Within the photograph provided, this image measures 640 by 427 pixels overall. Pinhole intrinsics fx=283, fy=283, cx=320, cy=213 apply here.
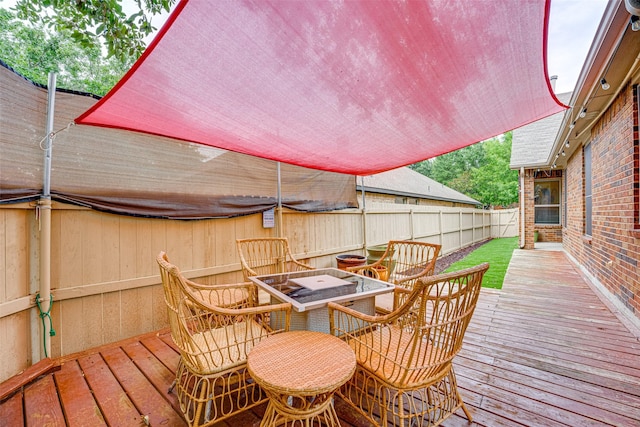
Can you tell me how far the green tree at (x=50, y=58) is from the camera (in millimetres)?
8828

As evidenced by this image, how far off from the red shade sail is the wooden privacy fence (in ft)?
3.54

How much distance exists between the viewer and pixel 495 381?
2143 mm

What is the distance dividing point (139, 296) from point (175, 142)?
1.64 m

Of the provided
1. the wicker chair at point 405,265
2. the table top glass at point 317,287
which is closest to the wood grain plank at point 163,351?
the table top glass at point 317,287

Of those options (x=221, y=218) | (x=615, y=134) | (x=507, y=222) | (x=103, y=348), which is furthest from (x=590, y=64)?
(x=507, y=222)

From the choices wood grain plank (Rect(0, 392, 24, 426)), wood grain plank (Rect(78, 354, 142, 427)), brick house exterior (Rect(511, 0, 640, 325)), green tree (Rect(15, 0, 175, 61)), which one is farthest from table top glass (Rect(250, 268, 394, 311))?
green tree (Rect(15, 0, 175, 61))

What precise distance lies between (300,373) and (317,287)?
915 millimetres

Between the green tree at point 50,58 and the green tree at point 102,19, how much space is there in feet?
20.5

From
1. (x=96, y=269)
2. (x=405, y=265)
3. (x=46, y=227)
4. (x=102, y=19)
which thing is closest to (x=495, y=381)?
(x=405, y=265)

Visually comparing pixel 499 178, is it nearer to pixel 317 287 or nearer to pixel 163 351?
pixel 317 287

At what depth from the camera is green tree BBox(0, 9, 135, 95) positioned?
8.83 meters

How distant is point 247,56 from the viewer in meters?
1.53

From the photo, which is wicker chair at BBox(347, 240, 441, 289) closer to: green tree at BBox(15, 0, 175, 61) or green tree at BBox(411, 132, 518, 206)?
green tree at BBox(15, 0, 175, 61)

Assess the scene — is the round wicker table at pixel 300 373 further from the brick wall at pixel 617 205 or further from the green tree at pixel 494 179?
the green tree at pixel 494 179
